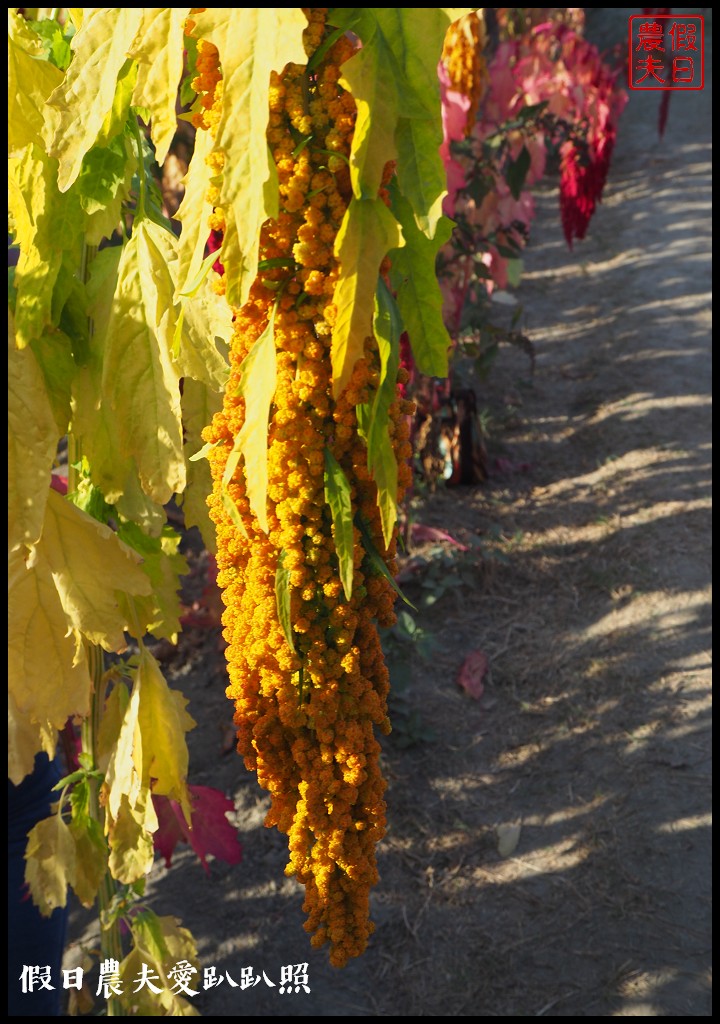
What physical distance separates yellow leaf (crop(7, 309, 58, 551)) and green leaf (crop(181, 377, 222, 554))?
0.15m

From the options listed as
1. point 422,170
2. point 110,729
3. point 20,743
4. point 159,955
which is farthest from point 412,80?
point 159,955

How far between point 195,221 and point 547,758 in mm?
1973

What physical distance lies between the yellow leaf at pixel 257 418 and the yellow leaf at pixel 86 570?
0.98 ft

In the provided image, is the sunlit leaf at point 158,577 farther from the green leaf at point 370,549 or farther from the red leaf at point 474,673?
the red leaf at point 474,673

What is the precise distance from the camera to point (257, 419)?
1.90 feet

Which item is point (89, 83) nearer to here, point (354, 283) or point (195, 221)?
point (195, 221)

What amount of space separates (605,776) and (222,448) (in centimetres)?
188

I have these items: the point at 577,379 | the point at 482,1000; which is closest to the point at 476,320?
the point at 577,379

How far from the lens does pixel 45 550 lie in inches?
33.2

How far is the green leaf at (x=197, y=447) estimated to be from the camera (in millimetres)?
923

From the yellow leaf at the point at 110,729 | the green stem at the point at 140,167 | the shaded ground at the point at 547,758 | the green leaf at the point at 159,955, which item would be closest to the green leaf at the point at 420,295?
the green stem at the point at 140,167

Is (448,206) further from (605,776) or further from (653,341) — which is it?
(653,341)

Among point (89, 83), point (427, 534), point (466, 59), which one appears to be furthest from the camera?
point (427, 534)

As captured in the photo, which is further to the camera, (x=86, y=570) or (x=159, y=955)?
(x=159, y=955)
